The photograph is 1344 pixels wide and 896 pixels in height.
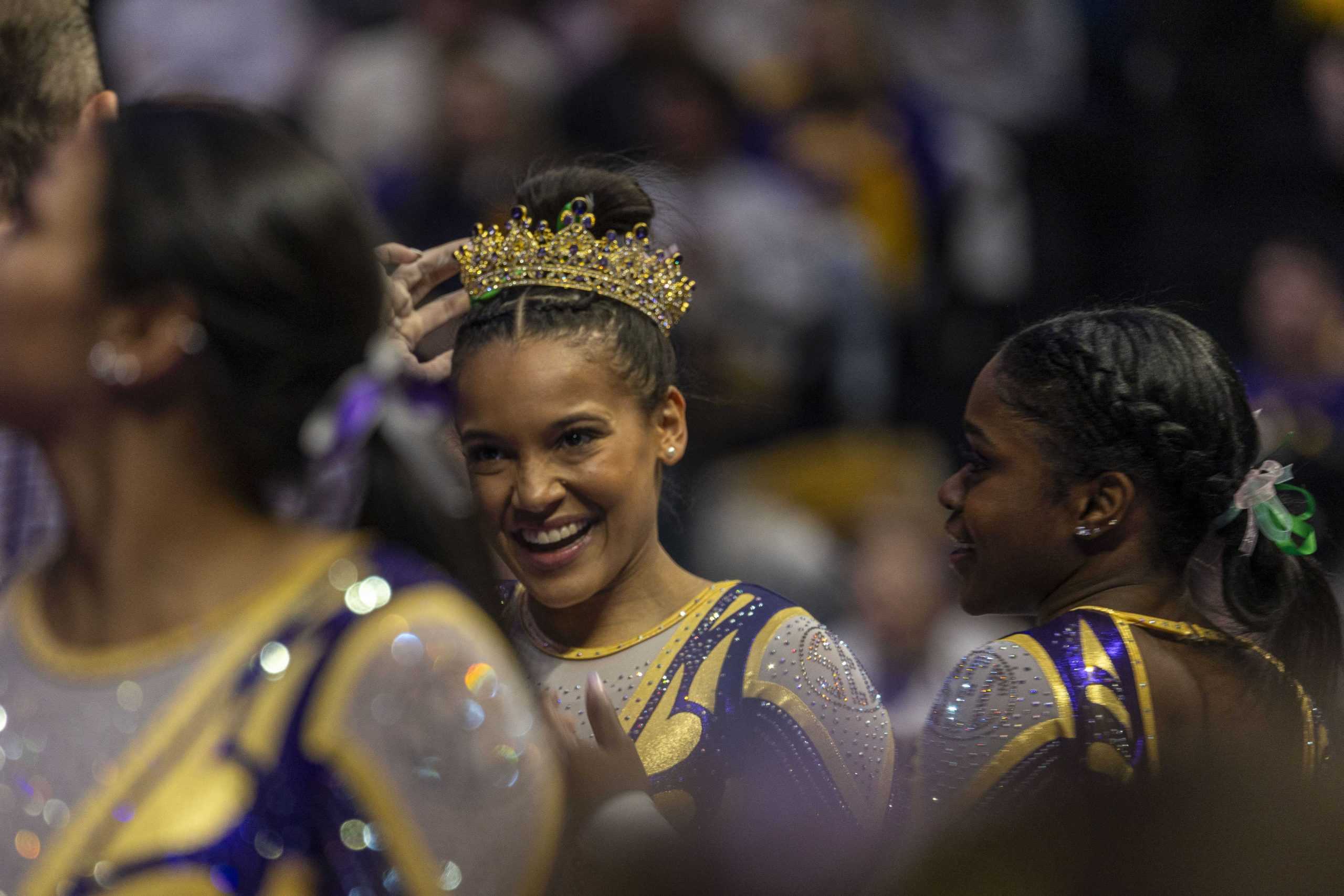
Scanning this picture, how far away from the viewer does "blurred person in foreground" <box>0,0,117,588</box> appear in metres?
2.08

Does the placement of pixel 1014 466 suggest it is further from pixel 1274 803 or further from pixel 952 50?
pixel 952 50

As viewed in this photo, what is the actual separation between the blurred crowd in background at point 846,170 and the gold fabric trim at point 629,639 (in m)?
2.96

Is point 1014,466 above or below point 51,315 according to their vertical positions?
below

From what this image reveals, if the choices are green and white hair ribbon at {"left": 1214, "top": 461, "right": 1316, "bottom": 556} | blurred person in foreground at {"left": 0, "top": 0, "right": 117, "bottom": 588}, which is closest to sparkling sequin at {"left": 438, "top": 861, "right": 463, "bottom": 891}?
blurred person in foreground at {"left": 0, "top": 0, "right": 117, "bottom": 588}

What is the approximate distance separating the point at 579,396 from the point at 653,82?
13.1 feet

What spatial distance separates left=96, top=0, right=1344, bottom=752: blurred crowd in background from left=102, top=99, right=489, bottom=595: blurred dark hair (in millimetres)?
4026

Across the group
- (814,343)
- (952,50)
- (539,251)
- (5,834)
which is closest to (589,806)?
(5,834)

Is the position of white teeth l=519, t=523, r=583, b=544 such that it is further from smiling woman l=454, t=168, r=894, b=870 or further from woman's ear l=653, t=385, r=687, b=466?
woman's ear l=653, t=385, r=687, b=466

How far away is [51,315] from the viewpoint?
1.47 m

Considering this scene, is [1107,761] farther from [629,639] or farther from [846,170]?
[846,170]

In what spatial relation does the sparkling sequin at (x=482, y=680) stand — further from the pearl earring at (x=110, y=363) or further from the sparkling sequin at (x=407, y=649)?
the pearl earring at (x=110, y=363)

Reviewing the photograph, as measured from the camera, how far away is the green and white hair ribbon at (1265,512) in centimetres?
241

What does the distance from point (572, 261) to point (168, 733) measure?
1383mm

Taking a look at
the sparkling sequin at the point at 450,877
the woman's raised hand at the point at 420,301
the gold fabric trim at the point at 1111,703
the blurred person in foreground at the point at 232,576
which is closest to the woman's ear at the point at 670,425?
the woman's raised hand at the point at 420,301
